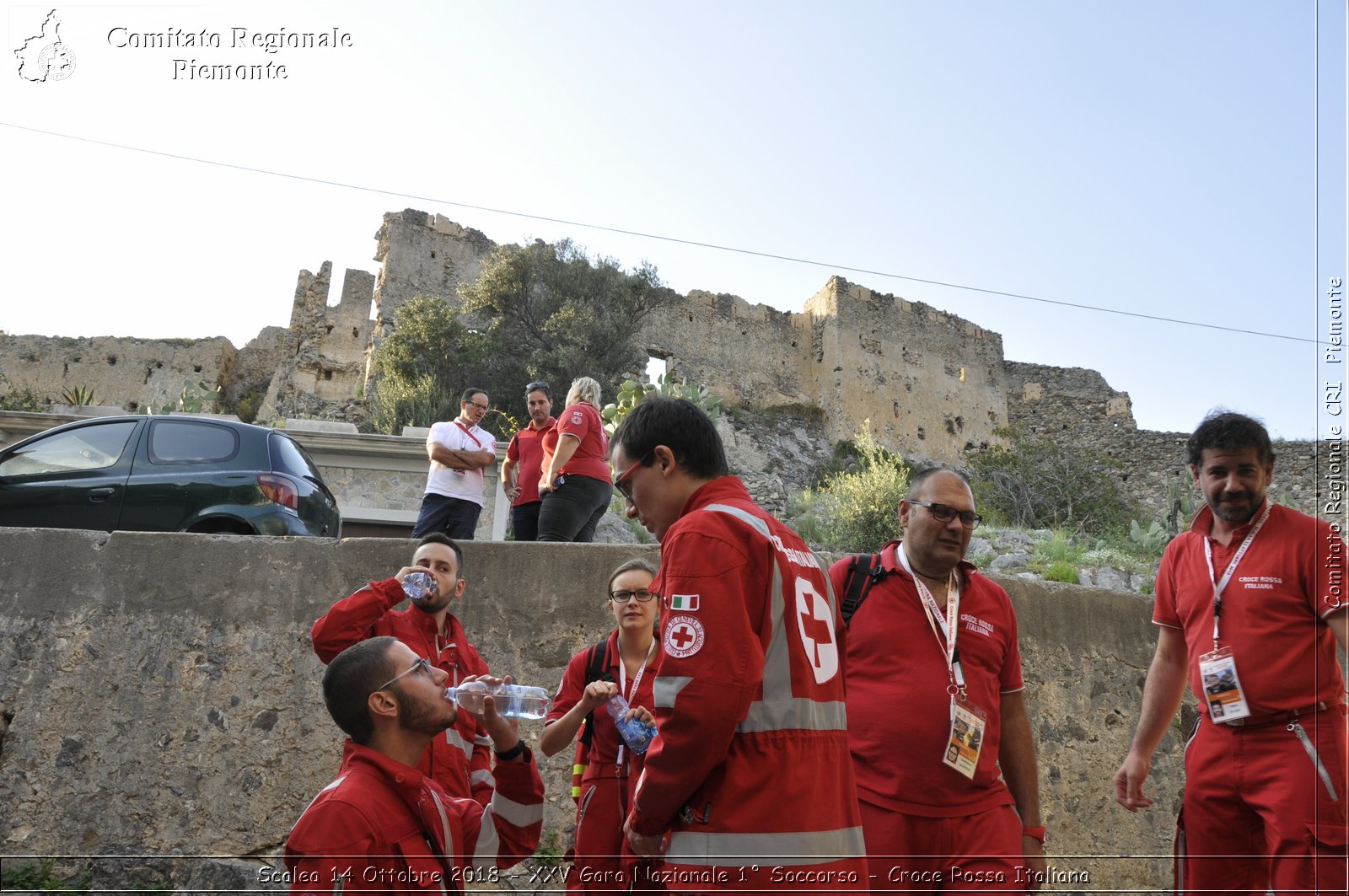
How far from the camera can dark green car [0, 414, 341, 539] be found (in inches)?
239

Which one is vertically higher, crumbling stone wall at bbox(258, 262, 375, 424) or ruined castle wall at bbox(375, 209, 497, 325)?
ruined castle wall at bbox(375, 209, 497, 325)

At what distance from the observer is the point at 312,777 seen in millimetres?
4492

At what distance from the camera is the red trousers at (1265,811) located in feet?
9.50

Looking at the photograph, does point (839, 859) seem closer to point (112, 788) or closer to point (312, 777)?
point (312, 777)

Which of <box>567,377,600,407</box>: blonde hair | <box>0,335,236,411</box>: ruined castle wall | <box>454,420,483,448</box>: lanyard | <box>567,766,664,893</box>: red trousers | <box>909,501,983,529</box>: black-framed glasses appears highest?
<box>0,335,236,411</box>: ruined castle wall

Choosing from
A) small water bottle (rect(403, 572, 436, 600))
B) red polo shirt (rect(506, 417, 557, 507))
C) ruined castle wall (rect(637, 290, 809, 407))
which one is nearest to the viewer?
small water bottle (rect(403, 572, 436, 600))

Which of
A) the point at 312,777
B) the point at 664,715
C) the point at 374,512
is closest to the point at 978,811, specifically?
the point at 664,715

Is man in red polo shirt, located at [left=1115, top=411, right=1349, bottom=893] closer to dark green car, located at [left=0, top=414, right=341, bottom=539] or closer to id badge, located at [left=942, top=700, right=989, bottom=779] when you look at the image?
id badge, located at [left=942, top=700, right=989, bottom=779]

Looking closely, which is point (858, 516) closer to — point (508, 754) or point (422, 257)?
point (508, 754)

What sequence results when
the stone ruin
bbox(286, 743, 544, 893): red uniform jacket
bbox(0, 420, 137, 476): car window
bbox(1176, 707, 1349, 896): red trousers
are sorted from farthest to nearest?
1. the stone ruin
2. bbox(0, 420, 137, 476): car window
3. bbox(1176, 707, 1349, 896): red trousers
4. bbox(286, 743, 544, 893): red uniform jacket

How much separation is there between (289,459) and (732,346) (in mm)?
27451

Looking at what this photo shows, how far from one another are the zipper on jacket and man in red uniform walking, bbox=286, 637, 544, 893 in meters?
2.16

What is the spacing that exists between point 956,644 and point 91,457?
540 cm

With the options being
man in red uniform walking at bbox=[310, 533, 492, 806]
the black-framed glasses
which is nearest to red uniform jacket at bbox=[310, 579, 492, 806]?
man in red uniform walking at bbox=[310, 533, 492, 806]
